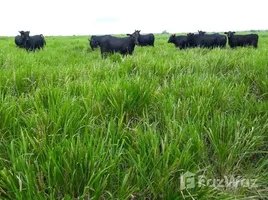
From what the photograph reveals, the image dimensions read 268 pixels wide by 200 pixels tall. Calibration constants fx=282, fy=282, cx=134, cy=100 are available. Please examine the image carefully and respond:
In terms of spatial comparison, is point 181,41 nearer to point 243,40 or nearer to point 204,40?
point 204,40

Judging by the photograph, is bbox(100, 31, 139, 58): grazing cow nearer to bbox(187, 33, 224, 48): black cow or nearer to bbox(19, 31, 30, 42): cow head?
bbox(19, 31, 30, 42): cow head

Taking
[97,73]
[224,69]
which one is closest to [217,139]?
[97,73]

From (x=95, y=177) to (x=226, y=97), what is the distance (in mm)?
1750

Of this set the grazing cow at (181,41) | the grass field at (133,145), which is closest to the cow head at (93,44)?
the grazing cow at (181,41)

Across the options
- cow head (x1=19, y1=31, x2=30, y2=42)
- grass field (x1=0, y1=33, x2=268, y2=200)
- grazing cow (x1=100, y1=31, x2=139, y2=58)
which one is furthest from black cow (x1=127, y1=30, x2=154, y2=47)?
grass field (x1=0, y1=33, x2=268, y2=200)

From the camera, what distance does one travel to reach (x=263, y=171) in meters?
1.90

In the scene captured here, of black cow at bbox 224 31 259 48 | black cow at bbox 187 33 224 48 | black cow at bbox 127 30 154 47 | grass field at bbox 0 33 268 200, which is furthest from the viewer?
black cow at bbox 127 30 154 47

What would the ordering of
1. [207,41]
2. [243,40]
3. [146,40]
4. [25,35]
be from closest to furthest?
1. [25,35]
2. [207,41]
3. [243,40]
4. [146,40]
